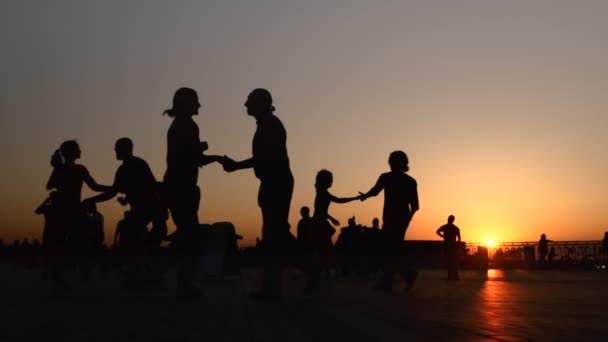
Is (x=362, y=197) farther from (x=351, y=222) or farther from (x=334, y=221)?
(x=351, y=222)

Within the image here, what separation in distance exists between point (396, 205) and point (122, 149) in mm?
3758

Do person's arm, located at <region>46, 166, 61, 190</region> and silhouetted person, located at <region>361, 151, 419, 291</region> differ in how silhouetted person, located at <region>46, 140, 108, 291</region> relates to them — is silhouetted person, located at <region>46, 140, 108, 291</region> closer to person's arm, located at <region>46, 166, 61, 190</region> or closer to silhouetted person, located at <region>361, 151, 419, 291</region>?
person's arm, located at <region>46, 166, 61, 190</region>

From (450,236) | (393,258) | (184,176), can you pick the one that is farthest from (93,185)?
(450,236)

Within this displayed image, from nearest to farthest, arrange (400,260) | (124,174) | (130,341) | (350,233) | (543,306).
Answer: (130,341)
(543,306)
(124,174)
(400,260)
(350,233)

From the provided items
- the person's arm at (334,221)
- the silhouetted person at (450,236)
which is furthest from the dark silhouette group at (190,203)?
the silhouetted person at (450,236)

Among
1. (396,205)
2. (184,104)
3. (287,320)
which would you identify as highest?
(184,104)

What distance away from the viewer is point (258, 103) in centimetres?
919

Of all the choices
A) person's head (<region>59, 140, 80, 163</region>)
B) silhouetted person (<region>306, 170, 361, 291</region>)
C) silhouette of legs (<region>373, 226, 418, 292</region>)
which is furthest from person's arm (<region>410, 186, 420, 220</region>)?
person's head (<region>59, 140, 80, 163</region>)

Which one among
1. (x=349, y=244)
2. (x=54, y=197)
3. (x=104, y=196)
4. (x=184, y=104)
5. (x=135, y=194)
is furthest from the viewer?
(x=349, y=244)

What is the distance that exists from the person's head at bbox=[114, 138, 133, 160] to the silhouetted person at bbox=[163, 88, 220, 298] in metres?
1.89

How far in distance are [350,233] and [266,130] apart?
12700 millimetres

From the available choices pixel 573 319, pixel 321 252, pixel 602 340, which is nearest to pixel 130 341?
pixel 602 340

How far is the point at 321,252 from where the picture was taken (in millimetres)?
13555

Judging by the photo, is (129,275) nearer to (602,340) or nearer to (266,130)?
(266,130)
